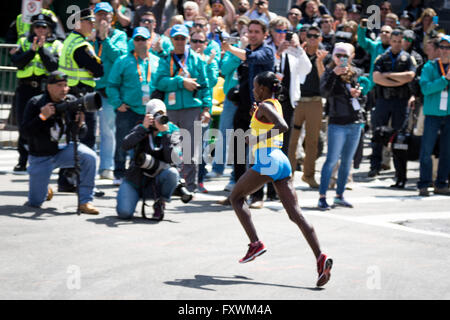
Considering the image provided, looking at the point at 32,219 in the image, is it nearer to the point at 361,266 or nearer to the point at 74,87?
the point at 74,87

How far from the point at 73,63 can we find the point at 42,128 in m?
1.74

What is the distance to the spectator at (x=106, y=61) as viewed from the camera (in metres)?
12.4

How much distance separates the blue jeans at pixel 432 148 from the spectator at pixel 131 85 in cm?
434

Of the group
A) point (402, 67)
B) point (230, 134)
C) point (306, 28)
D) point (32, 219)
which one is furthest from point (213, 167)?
point (32, 219)

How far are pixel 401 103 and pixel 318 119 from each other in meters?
1.96

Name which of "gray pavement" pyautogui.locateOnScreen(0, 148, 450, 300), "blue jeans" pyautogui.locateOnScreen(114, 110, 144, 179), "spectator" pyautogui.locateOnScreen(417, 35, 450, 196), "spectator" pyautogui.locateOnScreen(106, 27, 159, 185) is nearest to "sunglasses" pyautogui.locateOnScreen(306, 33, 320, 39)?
"spectator" pyautogui.locateOnScreen(417, 35, 450, 196)

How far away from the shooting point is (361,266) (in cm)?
813

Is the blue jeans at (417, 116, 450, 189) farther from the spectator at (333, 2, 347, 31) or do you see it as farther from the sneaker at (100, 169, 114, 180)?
the spectator at (333, 2, 347, 31)

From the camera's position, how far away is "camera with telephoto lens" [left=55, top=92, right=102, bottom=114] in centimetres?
992

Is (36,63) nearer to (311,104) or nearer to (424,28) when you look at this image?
(311,104)

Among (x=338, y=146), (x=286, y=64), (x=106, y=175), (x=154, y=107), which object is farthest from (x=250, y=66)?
(x=106, y=175)

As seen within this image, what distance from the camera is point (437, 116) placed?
13078 millimetres

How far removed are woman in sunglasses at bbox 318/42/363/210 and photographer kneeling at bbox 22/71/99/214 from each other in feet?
10.4

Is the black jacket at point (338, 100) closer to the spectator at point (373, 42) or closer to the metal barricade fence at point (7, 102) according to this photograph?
the spectator at point (373, 42)
